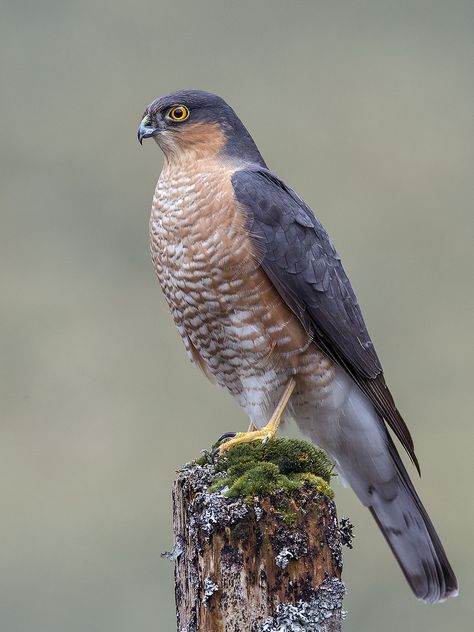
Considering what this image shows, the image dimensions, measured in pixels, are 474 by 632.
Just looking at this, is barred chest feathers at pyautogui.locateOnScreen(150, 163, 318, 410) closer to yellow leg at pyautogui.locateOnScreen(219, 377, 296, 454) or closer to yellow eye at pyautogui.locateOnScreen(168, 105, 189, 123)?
yellow leg at pyautogui.locateOnScreen(219, 377, 296, 454)

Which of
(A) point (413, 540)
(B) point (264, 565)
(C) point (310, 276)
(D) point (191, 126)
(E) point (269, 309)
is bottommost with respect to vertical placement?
(B) point (264, 565)

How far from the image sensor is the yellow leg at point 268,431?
3812 millimetres

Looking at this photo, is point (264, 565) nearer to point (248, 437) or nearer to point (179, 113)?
point (248, 437)

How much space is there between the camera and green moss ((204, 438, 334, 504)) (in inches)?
127

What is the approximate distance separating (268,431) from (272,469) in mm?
641

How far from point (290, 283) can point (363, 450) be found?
895mm

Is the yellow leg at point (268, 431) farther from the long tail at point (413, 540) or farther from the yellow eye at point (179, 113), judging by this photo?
the yellow eye at point (179, 113)

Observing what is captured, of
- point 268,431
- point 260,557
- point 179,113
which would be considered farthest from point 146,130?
point 260,557

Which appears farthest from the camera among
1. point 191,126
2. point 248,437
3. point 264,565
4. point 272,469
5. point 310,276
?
point 191,126

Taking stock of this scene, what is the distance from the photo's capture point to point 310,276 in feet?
13.7

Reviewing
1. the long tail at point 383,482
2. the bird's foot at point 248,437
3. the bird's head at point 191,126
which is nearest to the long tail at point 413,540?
the long tail at point 383,482

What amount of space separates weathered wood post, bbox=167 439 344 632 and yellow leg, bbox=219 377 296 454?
1.59 feet

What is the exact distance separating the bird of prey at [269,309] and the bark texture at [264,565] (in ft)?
2.47

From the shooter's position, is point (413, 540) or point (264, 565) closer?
point (264, 565)
